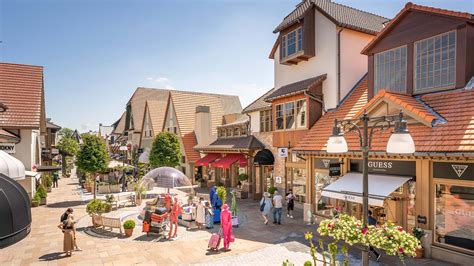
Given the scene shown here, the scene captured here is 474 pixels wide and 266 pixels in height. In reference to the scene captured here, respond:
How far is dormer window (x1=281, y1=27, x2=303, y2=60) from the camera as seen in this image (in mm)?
18312

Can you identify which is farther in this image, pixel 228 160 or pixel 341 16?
pixel 228 160

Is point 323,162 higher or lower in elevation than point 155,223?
higher

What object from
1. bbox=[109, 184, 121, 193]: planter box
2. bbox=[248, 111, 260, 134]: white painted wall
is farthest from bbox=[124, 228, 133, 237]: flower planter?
bbox=[109, 184, 121, 193]: planter box

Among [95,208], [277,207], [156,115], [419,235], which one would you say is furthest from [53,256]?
[156,115]

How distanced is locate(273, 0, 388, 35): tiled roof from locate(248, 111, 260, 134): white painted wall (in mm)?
6894

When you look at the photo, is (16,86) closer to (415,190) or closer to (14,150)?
(14,150)

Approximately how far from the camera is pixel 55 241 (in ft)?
43.6

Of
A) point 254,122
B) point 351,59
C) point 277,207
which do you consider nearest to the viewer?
point 277,207

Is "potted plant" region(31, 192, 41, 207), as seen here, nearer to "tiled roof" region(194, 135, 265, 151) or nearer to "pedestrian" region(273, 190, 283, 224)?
"tiled roof" region(194, 135, 265, 151)

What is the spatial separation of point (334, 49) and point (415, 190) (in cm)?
882

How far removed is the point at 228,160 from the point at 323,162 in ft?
36.9

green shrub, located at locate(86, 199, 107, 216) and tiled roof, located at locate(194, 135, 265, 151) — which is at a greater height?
tiled roof, located at locate(194, 135, 265, 151)

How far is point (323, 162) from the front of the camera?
1521cm

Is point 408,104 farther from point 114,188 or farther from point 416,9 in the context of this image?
point 114,188
